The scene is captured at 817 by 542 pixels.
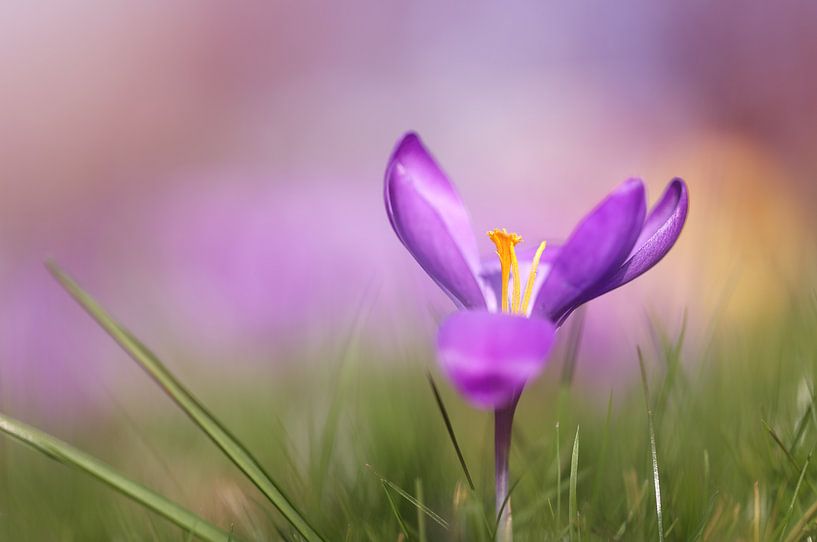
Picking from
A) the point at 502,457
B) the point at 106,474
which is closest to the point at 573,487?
the point at 502,457

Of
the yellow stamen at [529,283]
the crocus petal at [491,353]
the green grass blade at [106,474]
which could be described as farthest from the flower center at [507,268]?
the green grass blade at [106,474]

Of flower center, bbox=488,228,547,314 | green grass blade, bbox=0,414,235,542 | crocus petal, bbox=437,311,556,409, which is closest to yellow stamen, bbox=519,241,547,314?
flower center, bbox=488,228,547,314

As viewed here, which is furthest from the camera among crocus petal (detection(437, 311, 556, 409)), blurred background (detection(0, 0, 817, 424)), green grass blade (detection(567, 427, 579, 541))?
blurred background (detection(0, 0, 817, 424))

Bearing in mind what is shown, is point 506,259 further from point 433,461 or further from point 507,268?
point 433,461

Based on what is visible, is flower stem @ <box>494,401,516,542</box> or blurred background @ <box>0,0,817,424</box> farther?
blurred background @ <box>0,0,817,424</box>

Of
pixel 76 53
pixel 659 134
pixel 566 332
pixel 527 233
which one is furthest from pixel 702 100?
pixel 76 53

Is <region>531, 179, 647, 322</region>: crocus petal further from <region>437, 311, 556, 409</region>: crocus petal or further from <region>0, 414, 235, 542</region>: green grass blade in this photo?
<region>0, 414, 235, 542</region>: green grass blade
